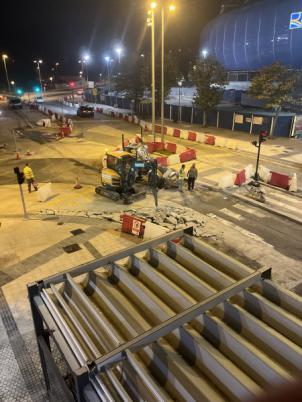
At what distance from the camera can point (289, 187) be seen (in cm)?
1778

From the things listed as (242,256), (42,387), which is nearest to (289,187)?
(242,256)

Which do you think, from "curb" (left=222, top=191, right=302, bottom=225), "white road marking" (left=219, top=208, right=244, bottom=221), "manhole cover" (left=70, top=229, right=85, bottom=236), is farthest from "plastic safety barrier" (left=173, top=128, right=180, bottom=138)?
"manhole cover" (left=70, top=229, right=85, bottom=236)

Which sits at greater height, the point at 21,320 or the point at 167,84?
the point at 167,84

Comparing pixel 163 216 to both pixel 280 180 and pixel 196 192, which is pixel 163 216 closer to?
pixel 196 192

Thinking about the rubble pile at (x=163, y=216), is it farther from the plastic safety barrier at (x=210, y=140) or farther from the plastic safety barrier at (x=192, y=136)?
the plastic safety barrier at (x=192, y=136)

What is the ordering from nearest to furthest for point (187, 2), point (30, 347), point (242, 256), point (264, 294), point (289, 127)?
1. point (264, 294)
2. point (30, 347)
3. point (242, 256)
4. point (289, 127)
5. point (187, 2)

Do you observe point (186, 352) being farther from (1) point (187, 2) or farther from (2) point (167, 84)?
(1) point (187, 2)

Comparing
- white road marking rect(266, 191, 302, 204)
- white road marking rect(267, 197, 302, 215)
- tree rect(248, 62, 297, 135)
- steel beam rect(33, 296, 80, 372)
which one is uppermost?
tree rect(248, 62, 297, 135)

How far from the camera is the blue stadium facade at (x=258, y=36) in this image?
43312 millimetres

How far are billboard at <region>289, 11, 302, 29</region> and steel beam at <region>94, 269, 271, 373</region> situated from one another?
4835 cm

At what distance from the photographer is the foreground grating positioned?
11.7ft

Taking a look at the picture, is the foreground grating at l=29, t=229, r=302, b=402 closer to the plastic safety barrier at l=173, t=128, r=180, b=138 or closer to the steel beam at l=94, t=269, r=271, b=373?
the steel beam at l=94, t=269, r=271, b=373

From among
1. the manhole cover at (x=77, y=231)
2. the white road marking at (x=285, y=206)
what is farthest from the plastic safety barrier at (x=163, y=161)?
the manhole cover at (x=77, y=231)

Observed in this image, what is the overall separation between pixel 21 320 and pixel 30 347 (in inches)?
43.1
